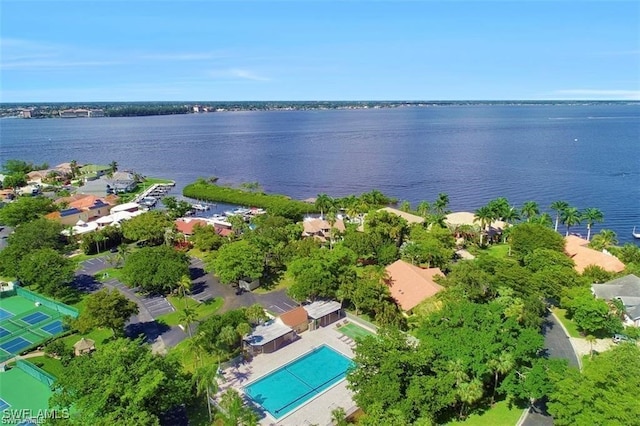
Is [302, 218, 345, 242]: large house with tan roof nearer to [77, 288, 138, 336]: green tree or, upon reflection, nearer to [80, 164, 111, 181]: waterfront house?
[77, 288, 138, 336]: green tree

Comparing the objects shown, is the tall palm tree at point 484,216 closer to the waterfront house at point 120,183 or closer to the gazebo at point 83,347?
the gazebo at point 83,347

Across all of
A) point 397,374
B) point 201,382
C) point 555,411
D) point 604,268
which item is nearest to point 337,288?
point 397,374

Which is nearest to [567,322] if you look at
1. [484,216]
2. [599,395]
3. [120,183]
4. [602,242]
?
[599,395]

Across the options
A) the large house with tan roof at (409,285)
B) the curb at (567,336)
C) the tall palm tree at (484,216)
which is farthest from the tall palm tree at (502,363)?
the tall palm tree at (484,216)

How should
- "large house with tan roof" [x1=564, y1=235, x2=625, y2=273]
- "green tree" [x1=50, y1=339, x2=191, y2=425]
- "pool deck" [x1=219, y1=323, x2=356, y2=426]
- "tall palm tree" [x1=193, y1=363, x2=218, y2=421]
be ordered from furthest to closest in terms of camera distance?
1. "large house with tan roof" [x1=564, y1=235, x2=625, y2=273]
2. "pool deck" [x1=219, y1=323, x2=356, y2=426]
3. "tall palm tree" [x1=193, y1=363, x2=218, y2=421]
4. "green tree" [x1=50, y1=339, x2=191, y2=425]

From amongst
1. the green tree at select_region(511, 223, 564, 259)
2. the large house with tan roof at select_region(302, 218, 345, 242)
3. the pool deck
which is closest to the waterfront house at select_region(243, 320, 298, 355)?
the pool deck

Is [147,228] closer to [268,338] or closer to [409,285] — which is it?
[268,338]
